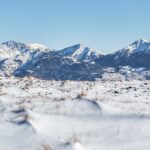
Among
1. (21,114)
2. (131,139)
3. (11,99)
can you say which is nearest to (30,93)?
(11,99)

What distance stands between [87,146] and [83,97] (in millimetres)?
8499

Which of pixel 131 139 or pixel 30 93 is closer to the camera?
pixel 131 139

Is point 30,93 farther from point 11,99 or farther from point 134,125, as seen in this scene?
point 134,125

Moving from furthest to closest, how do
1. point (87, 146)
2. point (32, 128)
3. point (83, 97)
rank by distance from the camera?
point (83, 97) < point (32, 128) < point (87, 146)

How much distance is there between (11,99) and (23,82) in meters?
14.0

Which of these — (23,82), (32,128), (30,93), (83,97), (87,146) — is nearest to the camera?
(87,146)

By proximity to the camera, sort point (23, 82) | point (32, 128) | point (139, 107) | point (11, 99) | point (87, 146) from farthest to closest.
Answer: point (23, 82) → point (11, 99) → point (139, 107) → point (32, 128) → point (87, 146)

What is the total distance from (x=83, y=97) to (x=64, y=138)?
7775mm

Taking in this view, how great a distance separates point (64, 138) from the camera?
18969mm

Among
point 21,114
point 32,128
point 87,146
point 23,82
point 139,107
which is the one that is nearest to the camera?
point 87,146

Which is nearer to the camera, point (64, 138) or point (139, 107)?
point (64, 138)

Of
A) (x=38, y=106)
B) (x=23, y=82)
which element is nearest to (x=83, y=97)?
(x=38, y=106)

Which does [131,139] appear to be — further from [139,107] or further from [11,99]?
[11,99]

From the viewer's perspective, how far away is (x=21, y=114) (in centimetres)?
2300
